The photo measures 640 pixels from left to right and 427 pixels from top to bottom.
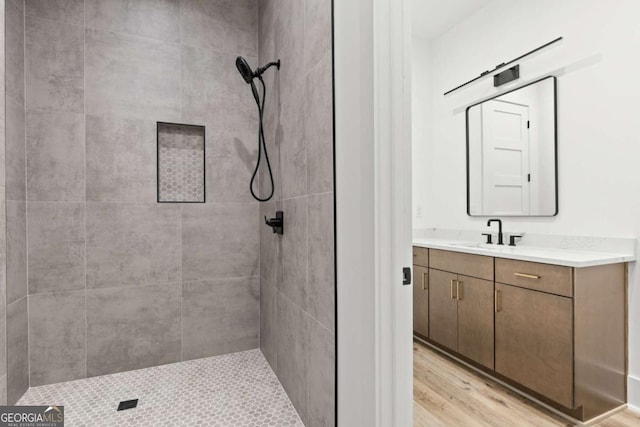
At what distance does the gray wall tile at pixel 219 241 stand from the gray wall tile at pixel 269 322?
0.21 metres

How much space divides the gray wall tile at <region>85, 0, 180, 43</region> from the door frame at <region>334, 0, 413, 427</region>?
1583mm

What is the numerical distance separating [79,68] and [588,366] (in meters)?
3.24

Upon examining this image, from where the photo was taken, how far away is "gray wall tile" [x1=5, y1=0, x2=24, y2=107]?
5.46 feet

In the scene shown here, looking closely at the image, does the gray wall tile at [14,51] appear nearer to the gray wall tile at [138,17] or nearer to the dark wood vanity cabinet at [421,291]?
the gray wall tile at [138,17]

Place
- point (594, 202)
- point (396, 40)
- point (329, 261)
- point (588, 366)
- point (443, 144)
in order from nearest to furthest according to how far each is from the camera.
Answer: point (396, 40) → point (329, 261) → point (588, 366) → point (594, 202) → point (443, 144)

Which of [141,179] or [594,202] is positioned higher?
[141,179]

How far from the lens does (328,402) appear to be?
1298 mm

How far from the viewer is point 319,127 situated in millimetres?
1358

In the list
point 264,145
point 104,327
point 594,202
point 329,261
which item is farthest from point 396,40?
point 104,327

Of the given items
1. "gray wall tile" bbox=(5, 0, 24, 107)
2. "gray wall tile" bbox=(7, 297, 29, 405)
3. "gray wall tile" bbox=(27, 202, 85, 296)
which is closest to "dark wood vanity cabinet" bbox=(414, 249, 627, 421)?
"gray wall tile" bbox=(27, 202, 85, 296)

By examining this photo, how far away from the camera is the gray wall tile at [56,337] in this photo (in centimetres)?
191

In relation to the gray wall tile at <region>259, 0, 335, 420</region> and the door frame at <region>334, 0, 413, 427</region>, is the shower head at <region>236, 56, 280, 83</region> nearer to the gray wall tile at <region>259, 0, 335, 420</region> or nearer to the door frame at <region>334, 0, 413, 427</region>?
the gray wall tile at <region>259, 0, 335, 420</region>

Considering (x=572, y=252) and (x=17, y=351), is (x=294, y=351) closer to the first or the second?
(x=17, y=351)

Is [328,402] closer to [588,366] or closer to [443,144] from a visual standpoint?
[588,366]
